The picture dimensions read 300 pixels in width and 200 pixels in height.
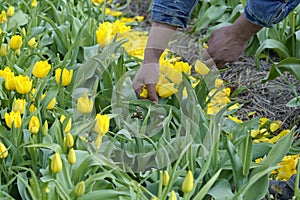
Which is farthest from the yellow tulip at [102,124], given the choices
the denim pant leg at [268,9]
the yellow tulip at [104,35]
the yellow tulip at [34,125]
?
the yellow tulip at [104,35]

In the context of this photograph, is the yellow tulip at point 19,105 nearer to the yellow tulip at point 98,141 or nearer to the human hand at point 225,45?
the yellow tulip at point 98,141

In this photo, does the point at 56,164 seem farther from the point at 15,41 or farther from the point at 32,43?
the point at 32,43

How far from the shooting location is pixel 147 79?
2559mm

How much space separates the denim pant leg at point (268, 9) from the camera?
2182 millimetres

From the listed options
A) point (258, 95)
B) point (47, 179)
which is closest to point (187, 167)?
point (47, 179)

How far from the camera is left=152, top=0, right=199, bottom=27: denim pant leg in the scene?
7.78ft

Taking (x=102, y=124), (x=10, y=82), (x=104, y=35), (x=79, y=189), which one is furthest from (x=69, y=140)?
(x=104, y=35)

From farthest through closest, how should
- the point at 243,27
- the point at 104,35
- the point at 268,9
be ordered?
the point at 104,35 → the point at 243,27 → the point at 268,9

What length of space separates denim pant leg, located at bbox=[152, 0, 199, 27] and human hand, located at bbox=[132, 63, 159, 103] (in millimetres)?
177

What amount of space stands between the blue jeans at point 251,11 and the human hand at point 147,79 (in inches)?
7.3

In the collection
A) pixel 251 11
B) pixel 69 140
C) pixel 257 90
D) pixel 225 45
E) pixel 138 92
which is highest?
pixel 251 11

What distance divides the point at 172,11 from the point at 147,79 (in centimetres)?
31

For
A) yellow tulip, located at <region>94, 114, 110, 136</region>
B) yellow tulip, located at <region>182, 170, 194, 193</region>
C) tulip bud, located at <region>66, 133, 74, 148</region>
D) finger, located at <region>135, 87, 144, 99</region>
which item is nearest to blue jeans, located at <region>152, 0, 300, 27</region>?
finger, located at <region>135, 87, 144, 99</region>

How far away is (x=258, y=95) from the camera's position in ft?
11.3
